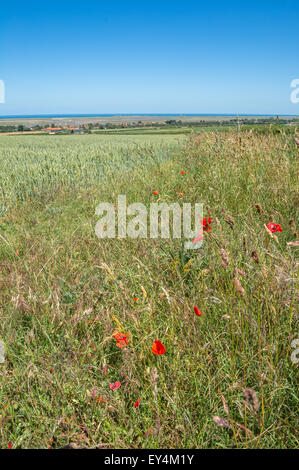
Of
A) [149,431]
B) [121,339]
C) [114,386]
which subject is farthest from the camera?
[121,339]

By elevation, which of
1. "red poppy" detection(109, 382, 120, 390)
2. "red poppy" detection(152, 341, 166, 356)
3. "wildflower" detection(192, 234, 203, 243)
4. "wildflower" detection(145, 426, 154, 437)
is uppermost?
"wildflower" detection(192, 234, 203, 243)

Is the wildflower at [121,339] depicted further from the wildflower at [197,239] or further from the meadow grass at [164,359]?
the wildflower at [197,239]

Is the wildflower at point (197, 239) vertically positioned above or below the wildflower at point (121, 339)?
above

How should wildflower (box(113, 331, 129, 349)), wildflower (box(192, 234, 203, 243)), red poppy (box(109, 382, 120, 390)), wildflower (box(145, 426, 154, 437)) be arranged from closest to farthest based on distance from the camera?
wildflower (box(145, 426, 154, 437)) → red poppy (box(109, 382, 120, 390)) → wildflower (box(113, 331, 129, 349)) → wildflower (box(192, 234, 203, 243))

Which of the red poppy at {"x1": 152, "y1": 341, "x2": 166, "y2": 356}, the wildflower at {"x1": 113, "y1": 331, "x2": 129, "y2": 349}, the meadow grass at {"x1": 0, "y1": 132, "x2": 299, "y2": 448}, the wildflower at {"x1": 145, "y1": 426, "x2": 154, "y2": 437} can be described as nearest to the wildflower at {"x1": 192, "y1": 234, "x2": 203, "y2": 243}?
the meadow grass at {"x1": 0, "y1": 132, "x2": 299, "y2": 448}

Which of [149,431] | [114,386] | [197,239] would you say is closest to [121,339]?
[114,386]

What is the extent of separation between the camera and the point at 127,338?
4.84 ft

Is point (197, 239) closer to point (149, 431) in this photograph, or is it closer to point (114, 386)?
point (114, 386)

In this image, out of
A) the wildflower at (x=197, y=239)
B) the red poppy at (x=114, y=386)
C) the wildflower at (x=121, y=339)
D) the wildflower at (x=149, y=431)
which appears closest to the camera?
the wildflower at (x=149, y=431)

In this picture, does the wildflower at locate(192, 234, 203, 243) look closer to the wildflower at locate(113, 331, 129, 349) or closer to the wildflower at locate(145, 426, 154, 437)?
the wildflower at locate(113, 331, 129, 349)

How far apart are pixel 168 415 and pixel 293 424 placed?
450mm

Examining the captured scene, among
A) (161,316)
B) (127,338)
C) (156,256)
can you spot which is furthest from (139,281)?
(127,338)

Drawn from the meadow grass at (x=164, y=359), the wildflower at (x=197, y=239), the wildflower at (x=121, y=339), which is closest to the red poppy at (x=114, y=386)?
the meadow grass at (x=164, y=359)

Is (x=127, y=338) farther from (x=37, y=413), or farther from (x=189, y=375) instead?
(x=37, y=413)
